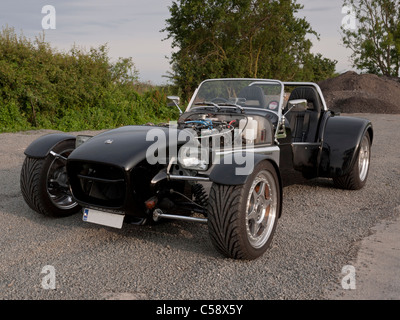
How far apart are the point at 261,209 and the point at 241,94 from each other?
7.14 ft

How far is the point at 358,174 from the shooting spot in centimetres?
619

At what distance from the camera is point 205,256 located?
3.73m

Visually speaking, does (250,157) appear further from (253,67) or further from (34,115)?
(253,67)

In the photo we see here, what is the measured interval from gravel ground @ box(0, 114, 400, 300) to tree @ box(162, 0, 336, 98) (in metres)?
22.0

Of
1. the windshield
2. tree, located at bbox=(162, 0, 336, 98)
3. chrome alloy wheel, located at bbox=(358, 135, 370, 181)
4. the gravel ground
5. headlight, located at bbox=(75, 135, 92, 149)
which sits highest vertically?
tree, located at bbox=(162, 0, 336, 98)

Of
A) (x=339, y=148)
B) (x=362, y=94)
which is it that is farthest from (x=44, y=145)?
(x=362, y=94)

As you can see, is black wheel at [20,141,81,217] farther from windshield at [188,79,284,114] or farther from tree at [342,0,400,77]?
tree at [342,0,400,77]

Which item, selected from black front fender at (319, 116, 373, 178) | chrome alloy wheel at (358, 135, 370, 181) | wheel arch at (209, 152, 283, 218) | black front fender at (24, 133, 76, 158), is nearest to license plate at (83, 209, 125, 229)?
wheel arch at (209, 152, 283, 218)

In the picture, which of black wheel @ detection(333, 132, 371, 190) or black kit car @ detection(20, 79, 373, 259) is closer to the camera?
black kit car @ detection(20, 79, 373, 259)

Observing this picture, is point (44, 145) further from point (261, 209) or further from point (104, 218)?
point (261, 209)

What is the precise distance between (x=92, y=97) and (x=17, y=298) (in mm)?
12907

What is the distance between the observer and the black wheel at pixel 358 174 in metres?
6.10

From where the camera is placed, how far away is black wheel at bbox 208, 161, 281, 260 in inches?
135

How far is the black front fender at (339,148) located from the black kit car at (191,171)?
1.47 ft
